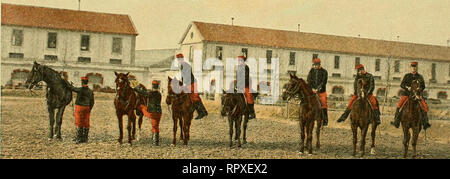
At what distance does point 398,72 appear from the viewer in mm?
22234

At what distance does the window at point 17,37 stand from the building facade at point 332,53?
775 centimetres

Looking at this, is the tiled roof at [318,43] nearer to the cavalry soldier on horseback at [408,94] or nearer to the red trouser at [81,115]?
the cavalry soldier on horseback at [408,94]

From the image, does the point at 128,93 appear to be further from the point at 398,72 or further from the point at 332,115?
the point at 398,72

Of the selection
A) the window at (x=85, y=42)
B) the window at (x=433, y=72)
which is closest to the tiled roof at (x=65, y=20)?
the window at (x=85, y=42)

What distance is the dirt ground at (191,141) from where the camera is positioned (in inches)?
375

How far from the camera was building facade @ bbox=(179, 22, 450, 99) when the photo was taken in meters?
21.6

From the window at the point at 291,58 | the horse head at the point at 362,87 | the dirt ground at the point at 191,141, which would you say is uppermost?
the window at the point at 291,58

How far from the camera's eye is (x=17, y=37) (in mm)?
20109

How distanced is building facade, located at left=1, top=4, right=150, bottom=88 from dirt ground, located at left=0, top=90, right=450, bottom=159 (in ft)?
6.02

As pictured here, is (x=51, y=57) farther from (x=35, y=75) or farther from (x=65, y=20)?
(x=35, y=75)
